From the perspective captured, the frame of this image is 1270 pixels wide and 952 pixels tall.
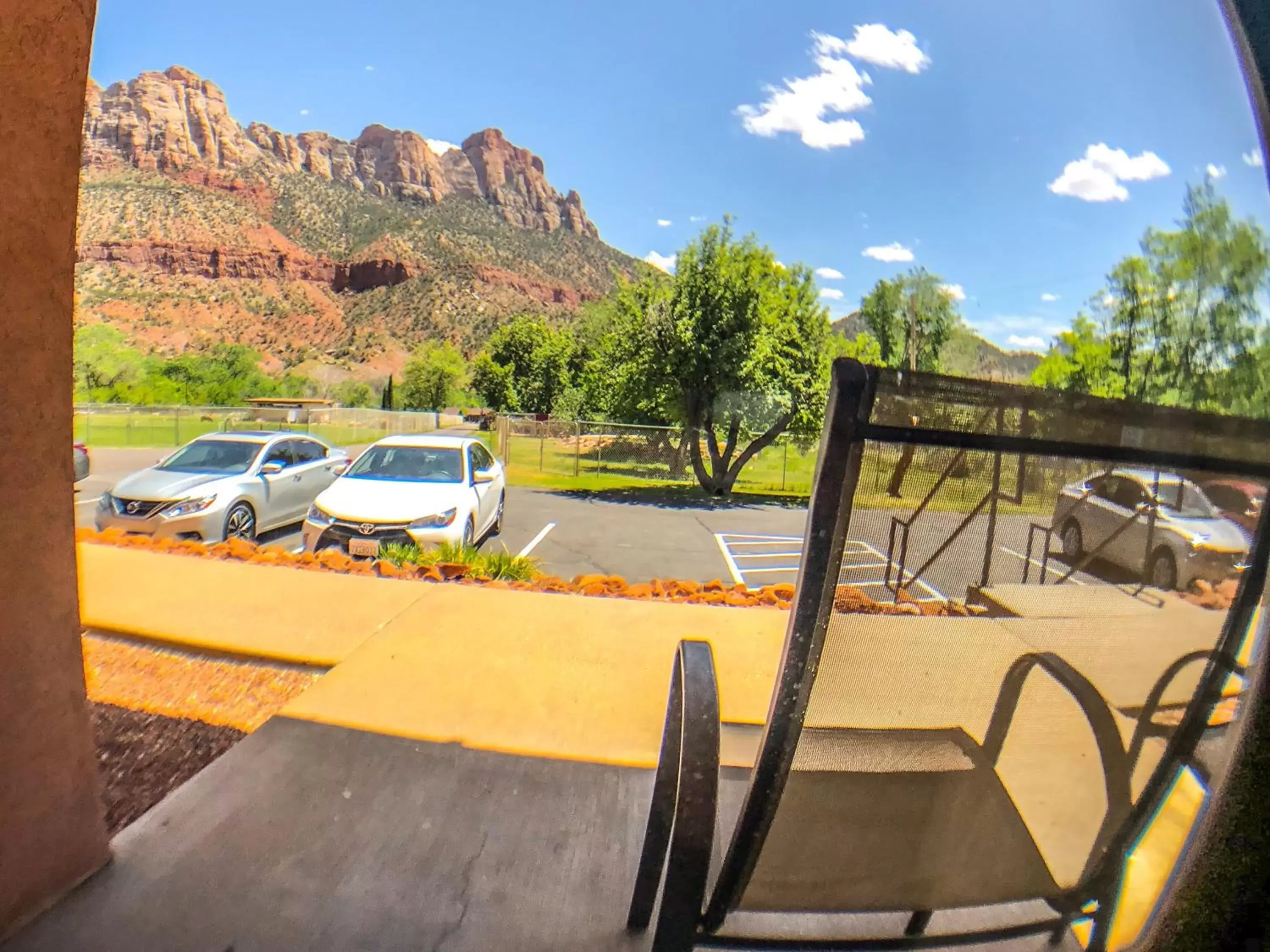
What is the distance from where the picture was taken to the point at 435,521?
802 centimetres

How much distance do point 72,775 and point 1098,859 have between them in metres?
2.59

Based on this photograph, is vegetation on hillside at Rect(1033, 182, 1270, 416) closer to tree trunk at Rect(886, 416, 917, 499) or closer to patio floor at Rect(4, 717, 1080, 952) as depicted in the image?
tree trunk at Rect(886, 416, 917, 499)

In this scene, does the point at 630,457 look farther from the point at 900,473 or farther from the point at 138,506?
the point at 900,473

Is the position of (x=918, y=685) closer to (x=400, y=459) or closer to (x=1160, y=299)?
(x=1160, y=299)

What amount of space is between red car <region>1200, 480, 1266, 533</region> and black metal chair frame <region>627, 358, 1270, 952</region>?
0.02 m

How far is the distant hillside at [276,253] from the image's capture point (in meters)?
62.0

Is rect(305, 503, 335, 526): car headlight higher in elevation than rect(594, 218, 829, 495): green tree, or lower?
lower

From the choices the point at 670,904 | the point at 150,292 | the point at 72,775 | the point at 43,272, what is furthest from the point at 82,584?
the point at 150,292

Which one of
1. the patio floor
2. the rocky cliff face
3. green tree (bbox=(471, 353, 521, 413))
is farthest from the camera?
the rocky cliff face

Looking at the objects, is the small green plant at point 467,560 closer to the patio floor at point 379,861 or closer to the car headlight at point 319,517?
the car headlight at point 319,517

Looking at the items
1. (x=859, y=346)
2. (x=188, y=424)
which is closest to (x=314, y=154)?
(x=188, y=424)

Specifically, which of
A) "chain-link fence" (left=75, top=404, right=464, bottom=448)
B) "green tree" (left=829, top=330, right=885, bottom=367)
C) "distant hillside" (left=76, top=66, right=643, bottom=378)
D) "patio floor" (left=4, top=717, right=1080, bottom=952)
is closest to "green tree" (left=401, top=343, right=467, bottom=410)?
"distant hillside" (left=76, top=66, right=643, bottom=378)

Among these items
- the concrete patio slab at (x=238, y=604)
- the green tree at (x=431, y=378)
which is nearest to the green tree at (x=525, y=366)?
the green tree at (x=431, y=378)

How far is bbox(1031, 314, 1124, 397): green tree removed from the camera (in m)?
1.36
